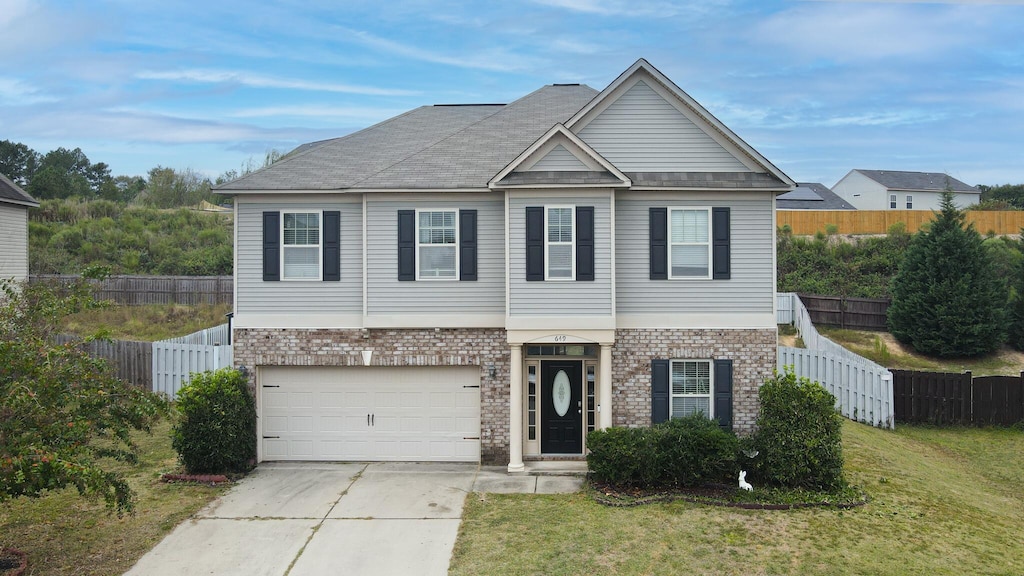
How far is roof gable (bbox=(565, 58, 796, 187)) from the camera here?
15.3 meters

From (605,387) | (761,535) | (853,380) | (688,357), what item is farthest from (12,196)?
(853,380)

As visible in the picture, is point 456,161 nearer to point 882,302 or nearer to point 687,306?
point 687,306

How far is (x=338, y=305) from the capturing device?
51.9ft

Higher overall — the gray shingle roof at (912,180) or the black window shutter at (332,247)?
the gray shingle roof at (912,180)

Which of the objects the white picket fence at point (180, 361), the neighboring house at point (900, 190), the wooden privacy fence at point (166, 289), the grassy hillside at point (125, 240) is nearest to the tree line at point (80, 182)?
the grassy hillside at point (125, 240)

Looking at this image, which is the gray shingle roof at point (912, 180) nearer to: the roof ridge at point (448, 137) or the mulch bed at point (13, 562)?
the roof ridge at point (448, 137)

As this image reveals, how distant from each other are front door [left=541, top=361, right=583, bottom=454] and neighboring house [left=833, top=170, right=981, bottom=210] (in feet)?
162

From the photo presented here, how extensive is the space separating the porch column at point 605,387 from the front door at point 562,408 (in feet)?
3.08

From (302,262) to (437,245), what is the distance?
9.44ft

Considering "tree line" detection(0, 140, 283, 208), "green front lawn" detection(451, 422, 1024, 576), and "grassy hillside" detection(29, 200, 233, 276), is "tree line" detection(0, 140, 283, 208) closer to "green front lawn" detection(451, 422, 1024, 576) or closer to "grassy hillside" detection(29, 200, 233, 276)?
"grassy hillside" detection(29, 200, 233, 276)

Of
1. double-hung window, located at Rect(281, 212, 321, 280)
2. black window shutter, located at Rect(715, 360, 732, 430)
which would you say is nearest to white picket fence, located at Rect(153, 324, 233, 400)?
double-hung window, located at Rect(281, 212, 321, 280)

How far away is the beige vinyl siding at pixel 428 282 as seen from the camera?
1559cm

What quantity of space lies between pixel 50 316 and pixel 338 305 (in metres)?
5.92

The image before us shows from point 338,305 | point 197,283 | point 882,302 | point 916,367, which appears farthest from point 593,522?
point 197,283
